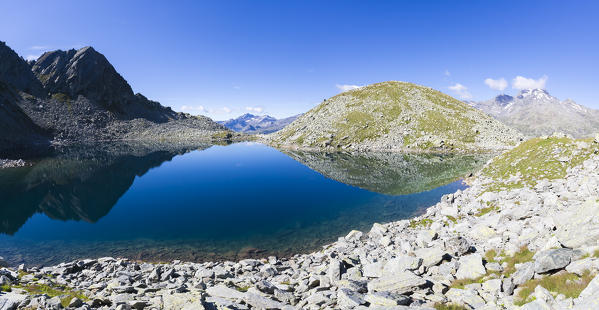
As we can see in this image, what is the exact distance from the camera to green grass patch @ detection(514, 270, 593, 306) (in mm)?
9289

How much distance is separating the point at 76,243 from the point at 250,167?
57.8m

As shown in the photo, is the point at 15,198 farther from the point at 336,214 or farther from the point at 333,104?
the point at 333,104

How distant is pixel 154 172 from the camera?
264 ft

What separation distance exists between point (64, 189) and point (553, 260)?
7988 centimetres

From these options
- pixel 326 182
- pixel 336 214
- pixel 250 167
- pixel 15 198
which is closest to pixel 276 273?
pixel 336 214

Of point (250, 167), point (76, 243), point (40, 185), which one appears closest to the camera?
point (76, 243)

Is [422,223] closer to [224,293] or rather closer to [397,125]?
[224,293]

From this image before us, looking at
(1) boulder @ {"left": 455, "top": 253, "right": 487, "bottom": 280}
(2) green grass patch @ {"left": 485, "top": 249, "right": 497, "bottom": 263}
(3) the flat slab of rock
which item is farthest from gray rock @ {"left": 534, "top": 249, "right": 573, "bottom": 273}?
(3) the flat slab of rock

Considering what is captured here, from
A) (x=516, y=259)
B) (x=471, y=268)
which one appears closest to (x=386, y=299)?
(x=471, y=268)

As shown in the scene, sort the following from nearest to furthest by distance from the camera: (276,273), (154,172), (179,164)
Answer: (276,273)
(154,172)
(179,164)

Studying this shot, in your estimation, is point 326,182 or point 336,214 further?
point 326,182

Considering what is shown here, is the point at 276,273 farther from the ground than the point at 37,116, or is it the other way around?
the point at 37,116

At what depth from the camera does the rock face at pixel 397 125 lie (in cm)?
11644

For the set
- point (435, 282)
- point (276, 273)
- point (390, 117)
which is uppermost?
point (390, 117)
